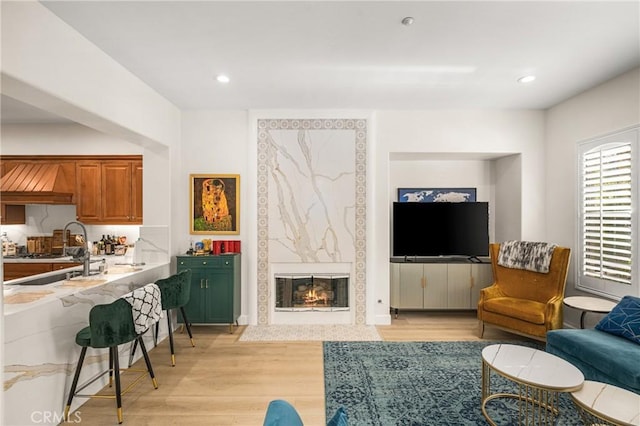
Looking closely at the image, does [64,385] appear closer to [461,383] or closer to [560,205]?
[461,383]

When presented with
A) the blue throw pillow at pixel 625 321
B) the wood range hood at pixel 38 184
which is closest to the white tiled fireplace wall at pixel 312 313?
the blue throw pillow at pixel 625 321

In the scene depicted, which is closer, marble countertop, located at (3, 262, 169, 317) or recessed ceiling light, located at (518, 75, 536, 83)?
marble countertop, located at (3, 262, 169, 317)

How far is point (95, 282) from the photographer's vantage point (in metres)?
2.81

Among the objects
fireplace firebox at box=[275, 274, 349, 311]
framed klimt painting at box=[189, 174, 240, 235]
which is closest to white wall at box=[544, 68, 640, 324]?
fireplace firebox at box=[275, 274, 349, 311]

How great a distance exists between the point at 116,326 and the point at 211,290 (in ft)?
5.35

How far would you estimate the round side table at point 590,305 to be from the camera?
2971 mm

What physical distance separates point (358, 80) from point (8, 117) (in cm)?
461

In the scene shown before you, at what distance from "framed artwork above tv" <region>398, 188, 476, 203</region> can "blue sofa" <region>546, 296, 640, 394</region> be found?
2.29 meters

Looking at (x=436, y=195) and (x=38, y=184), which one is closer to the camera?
(x=38, y=184)

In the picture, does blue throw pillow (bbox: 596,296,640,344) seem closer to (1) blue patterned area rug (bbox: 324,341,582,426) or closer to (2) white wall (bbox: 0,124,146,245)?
(1) blue patterned area rug (bbox: 324,341,582,426)

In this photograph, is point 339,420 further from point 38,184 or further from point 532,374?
point 38,184

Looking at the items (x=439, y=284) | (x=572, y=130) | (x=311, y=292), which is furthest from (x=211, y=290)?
(x=572, y=130)

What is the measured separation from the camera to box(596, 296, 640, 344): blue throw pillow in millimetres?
2496

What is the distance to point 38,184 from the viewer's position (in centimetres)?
439
